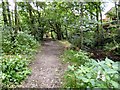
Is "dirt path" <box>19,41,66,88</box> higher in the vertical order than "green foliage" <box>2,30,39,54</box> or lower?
lower

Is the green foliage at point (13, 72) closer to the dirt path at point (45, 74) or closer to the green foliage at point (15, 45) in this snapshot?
the dirt path at point (45, 74)

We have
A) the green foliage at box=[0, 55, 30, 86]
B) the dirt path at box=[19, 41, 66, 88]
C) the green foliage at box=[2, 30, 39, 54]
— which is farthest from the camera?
the green foliage at box=[2, 30, 39, 54]

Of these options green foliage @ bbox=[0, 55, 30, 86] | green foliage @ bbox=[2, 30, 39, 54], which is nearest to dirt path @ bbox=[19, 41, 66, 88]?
green foliage @ bbox=[0, 55, 30, 86]

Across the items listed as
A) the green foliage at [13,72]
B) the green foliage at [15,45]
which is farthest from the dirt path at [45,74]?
the green foliage at [15,45]

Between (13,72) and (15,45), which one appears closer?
(13,72)

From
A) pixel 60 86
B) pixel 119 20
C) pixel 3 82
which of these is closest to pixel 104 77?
pixel 60 86

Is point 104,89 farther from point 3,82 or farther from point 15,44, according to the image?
point 15,44

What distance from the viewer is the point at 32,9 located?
1365 centimetres

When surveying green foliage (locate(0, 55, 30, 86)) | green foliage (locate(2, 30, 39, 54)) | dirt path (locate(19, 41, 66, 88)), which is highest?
green foliage (locate(2, 30, 39, 54))

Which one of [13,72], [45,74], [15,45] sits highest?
[15,45]

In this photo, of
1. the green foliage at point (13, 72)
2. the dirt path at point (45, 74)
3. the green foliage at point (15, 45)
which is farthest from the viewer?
the green foliage at point (15, 45)

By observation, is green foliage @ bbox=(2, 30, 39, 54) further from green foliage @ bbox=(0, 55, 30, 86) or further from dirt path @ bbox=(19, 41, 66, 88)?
green foliage @ bbox=(0, 55, 30, 86)

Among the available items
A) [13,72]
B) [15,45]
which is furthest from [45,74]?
[15,45]

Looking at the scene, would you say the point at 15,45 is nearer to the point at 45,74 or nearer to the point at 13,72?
the point at 45,74
